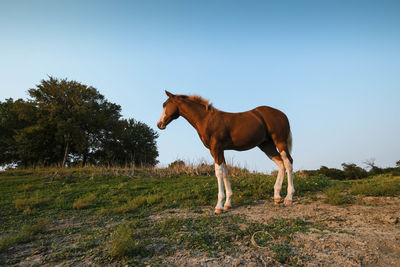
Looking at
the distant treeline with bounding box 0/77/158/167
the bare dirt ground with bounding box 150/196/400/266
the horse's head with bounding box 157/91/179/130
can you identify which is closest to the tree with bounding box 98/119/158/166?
the distant treeline with bounding box 0/77/158/167

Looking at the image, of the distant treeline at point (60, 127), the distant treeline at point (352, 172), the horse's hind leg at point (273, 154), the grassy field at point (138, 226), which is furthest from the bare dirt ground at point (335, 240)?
the distant treeline at point (60, 127)

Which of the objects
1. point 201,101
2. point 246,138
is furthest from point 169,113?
point 246,138

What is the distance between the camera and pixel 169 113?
20.4 feet

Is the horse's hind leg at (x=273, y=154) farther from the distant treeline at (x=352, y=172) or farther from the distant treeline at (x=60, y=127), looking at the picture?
the distant treeline at (x=60, y=127)

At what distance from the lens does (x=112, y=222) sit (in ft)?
16.7

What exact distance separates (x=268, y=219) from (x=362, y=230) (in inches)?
59.3

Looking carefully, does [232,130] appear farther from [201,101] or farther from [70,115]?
[70,115]

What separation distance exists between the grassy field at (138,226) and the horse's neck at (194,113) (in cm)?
218

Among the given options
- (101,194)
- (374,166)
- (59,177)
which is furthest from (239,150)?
(374,166)

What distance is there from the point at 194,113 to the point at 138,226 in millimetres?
2981

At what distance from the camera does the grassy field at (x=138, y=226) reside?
3150 millimetres

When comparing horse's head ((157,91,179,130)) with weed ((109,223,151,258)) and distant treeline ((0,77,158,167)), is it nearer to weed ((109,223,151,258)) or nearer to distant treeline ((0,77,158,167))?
weed ((109,223,151,258))

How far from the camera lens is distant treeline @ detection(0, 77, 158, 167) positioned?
23516 mm

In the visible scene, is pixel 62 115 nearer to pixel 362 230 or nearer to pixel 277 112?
pixel 277 112
